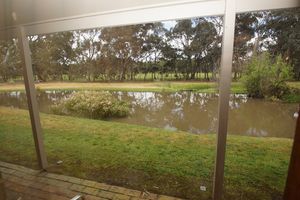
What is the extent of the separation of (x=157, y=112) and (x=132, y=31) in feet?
5.70

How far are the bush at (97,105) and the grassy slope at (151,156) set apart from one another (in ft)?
0.65

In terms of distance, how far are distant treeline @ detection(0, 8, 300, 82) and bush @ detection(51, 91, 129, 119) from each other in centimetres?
37

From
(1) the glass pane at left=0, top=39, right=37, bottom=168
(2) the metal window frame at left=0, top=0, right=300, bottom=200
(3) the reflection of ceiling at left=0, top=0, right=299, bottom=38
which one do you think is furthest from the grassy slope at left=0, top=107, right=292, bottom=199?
(3) the reflection of ceiling at left=0, top=0, right=299, bottom=38

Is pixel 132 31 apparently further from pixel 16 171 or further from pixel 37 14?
pixel 16 171

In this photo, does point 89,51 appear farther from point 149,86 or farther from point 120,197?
point 120,197

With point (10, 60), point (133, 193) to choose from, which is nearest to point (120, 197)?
point (133, 193)

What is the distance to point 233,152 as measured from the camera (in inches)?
128

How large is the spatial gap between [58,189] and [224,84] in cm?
189

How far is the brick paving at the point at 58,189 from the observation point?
6.56 ft

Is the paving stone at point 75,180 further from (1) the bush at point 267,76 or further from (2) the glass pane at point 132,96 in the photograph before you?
(1) the bush at point 267,76

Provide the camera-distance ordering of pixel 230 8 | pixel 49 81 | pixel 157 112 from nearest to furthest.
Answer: pixel 230 8
pixel 157 112
pixel 49 81

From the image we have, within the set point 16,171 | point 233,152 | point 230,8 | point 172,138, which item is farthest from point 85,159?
point 230,8

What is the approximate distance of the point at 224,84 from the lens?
132 centimetres

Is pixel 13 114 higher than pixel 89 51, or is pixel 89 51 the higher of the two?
pixel 89 51
